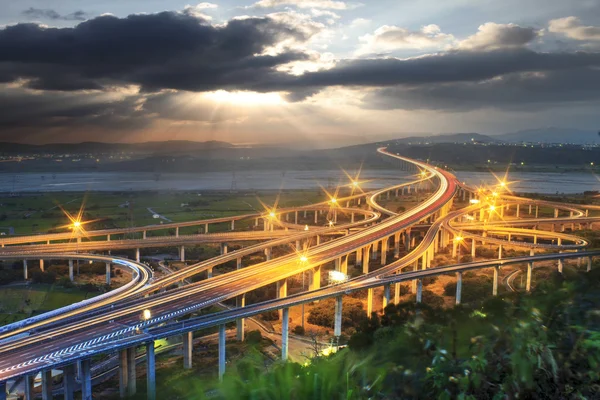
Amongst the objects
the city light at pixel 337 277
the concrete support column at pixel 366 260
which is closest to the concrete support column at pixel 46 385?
the city light at pixel 337 277

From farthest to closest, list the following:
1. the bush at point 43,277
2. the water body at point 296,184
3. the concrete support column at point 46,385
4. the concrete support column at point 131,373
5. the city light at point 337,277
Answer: the water body at point 296,184 < the bush at point 43,277 < the city light at point 337,277 < the concrete support column at point 131,373 < the concrete support column at point 46,385

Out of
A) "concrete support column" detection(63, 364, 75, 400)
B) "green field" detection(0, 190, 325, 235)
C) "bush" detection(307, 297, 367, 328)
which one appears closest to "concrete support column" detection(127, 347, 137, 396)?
"concrete support column" detection(63, 364, 75, 400)

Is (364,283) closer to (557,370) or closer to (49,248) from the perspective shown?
(557,370)

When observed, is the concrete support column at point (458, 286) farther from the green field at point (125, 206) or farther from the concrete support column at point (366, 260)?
the green field at point (125, 206)

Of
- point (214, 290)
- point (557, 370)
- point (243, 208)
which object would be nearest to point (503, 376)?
point (557, 370)

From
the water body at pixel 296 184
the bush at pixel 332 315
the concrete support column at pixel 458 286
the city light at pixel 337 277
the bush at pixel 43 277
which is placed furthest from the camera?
the water body at pixel 296 184

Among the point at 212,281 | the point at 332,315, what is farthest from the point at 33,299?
the point at 332,315

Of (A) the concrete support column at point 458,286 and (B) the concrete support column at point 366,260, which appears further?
(B) the concrete support column at point 366,260
